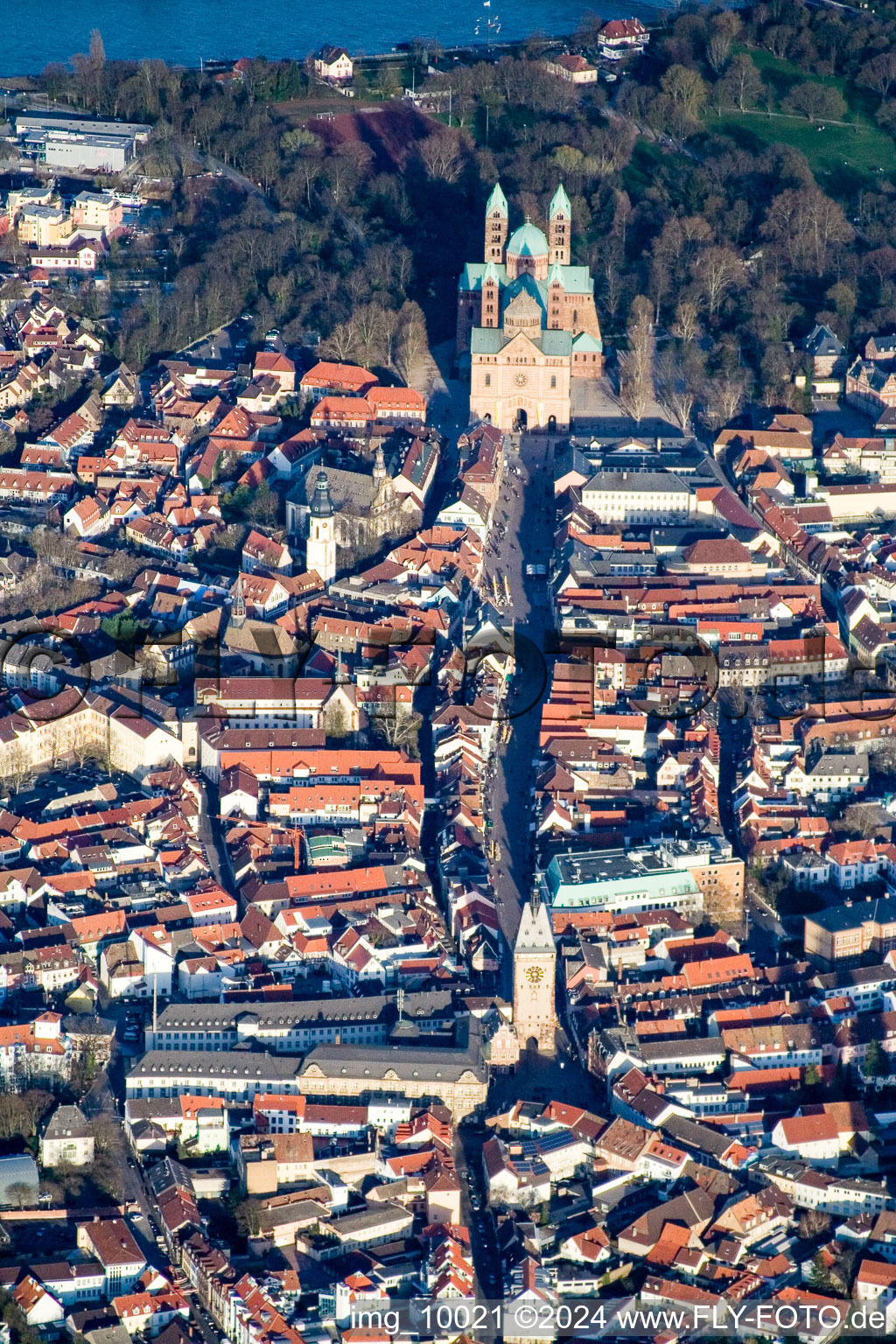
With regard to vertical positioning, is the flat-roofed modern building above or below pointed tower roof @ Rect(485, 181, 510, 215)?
below

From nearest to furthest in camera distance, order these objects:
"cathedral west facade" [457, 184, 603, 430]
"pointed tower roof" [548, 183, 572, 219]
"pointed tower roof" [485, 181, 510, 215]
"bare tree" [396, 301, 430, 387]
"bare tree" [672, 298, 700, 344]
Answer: "cathedral west facade" [457, 184, 603, 430] → "bare tree" [396, 301, 430, 387] → "pointed tower roof" [485, 181, 510, 215] → "pointed tower roof" [548, 183, 572, 219] → "bare tree" [672, 298, 700, 344]

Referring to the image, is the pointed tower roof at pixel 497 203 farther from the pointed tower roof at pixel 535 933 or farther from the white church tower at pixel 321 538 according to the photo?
the pointed tower roof at pixel 535 933

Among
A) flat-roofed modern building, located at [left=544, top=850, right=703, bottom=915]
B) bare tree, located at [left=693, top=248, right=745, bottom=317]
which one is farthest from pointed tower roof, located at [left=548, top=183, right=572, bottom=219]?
flat-roofed modern building, located at [left=544, top=850, right=703, bottom=915]

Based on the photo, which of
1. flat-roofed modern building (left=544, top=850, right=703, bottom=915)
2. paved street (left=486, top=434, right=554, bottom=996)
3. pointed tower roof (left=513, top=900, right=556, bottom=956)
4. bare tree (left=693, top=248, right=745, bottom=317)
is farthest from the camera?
bare tree (left=693, top=248, right=745, bottom=317)

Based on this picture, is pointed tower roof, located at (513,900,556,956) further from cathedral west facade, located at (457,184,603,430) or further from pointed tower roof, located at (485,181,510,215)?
pointed tower roof, located at (485,181,510,215)

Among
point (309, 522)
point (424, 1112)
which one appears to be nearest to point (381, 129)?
point (309, 522)

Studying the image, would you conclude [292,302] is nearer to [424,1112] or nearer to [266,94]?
[266,94]

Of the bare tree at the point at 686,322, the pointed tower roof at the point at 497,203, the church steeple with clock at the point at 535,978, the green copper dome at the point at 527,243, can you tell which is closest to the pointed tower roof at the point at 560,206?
the green copper dome at the point at 527,243
